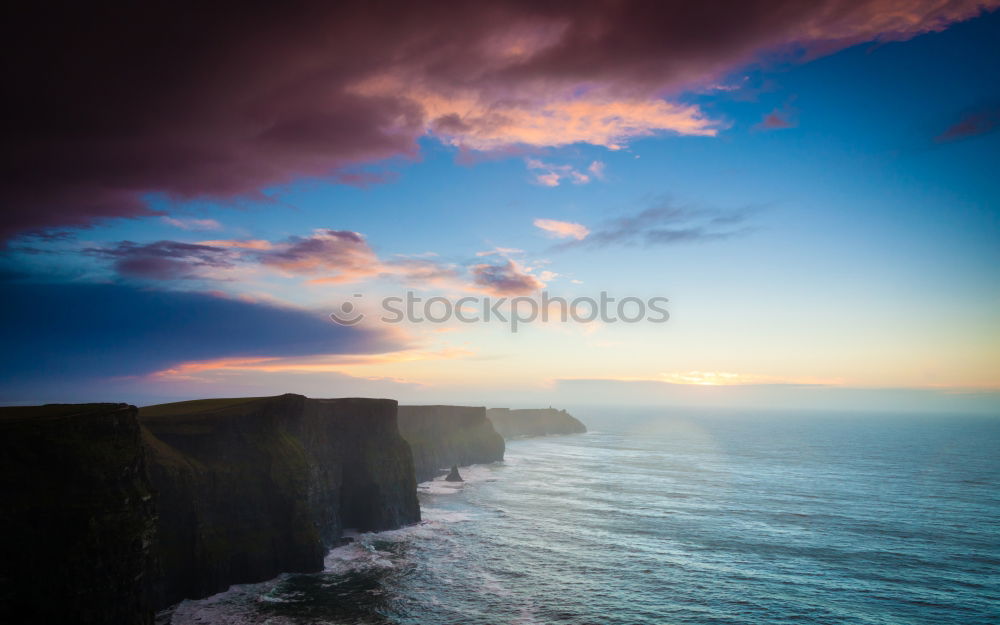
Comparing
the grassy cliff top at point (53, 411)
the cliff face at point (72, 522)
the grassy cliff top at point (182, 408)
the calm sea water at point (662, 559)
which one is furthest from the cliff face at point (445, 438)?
the cliff face at point (72, 522)

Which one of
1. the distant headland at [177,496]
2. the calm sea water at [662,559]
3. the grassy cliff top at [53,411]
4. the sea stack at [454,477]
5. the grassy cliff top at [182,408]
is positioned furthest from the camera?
the sea stack at [454,477]

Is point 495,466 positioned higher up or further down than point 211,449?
further down

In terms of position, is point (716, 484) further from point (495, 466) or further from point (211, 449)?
point (211, 449)

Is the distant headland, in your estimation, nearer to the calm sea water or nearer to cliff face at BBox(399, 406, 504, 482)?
the calm sea water

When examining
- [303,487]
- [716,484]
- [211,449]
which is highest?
[211,449]

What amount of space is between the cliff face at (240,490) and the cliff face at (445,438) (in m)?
44.5

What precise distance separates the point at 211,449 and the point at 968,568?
7739 centimetres

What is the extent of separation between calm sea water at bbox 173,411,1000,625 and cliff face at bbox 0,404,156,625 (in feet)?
37.8

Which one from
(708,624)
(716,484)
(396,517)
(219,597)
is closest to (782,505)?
(716,484)

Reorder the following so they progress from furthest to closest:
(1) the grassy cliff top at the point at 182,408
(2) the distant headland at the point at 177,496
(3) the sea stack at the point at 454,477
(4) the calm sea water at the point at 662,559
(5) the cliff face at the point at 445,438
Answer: (5) the cliff face at the point at 445,438 < (3) the sea stack at the point at 454,477 < (1) the grassy cliff top at the point at 182,408 < (4) the calm sea water at the point at 662,559 < (2) the distant headland at the point at 177,496

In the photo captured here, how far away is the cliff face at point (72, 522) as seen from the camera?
28.1 m

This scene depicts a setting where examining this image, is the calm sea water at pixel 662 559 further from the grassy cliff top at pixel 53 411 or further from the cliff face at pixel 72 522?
the grassy cliff top at pixel 53 411

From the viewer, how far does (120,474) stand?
107 feet

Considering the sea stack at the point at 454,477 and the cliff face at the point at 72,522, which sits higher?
the cliff face at the point at 72,522
